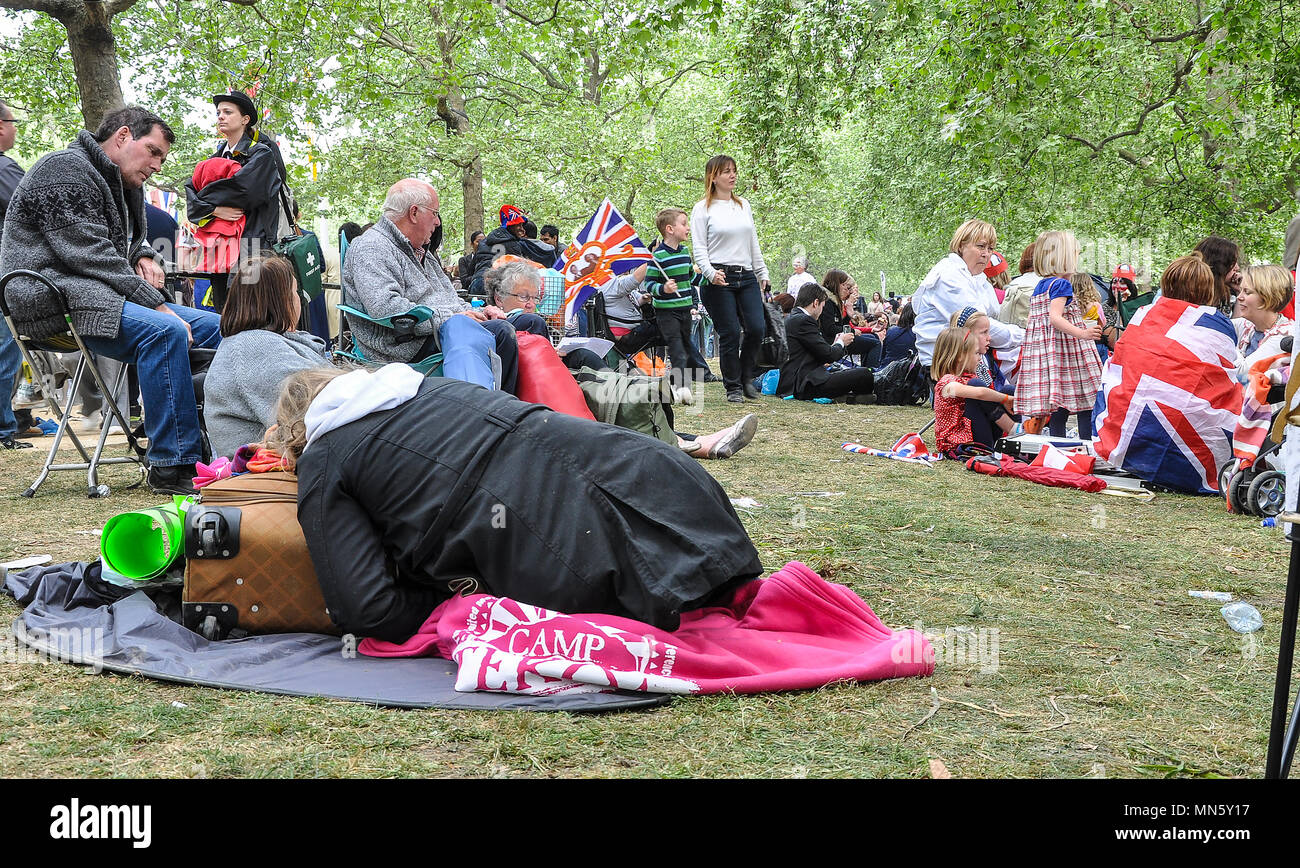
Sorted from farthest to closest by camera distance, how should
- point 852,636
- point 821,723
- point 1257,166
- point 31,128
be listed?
1. point 31,128
2. point 1257,166
3. point 852,636
4. point 821,723

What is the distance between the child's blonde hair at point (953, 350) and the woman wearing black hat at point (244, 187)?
174 inches

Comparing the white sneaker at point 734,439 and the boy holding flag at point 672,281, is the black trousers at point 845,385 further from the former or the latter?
the white sneaker at point 734,439

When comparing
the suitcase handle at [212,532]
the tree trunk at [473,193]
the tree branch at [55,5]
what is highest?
the tree branch at [55,5]

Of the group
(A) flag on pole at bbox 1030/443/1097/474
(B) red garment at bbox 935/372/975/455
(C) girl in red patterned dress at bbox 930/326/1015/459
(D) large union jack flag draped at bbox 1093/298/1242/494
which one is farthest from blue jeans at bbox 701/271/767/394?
(D) large union jack flag draped at bbox 1093/298/1242/494

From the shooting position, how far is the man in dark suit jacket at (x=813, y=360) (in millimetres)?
11352

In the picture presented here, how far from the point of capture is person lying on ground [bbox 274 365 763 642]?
9.45 ft

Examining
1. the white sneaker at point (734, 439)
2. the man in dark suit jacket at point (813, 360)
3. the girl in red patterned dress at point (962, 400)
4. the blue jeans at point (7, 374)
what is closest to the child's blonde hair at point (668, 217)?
the man in dark suit jacket at point (813, 360)

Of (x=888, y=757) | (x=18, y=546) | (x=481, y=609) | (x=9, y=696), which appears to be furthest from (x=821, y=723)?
(x=18, y=546)

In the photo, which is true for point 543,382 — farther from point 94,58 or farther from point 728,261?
point 94,58

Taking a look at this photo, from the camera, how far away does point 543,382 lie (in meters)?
5.62

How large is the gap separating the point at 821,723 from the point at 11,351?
22.1ft

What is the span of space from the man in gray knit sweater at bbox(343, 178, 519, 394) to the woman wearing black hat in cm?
131

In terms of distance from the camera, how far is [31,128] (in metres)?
23.8

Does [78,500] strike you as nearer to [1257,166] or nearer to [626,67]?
[626,67]
